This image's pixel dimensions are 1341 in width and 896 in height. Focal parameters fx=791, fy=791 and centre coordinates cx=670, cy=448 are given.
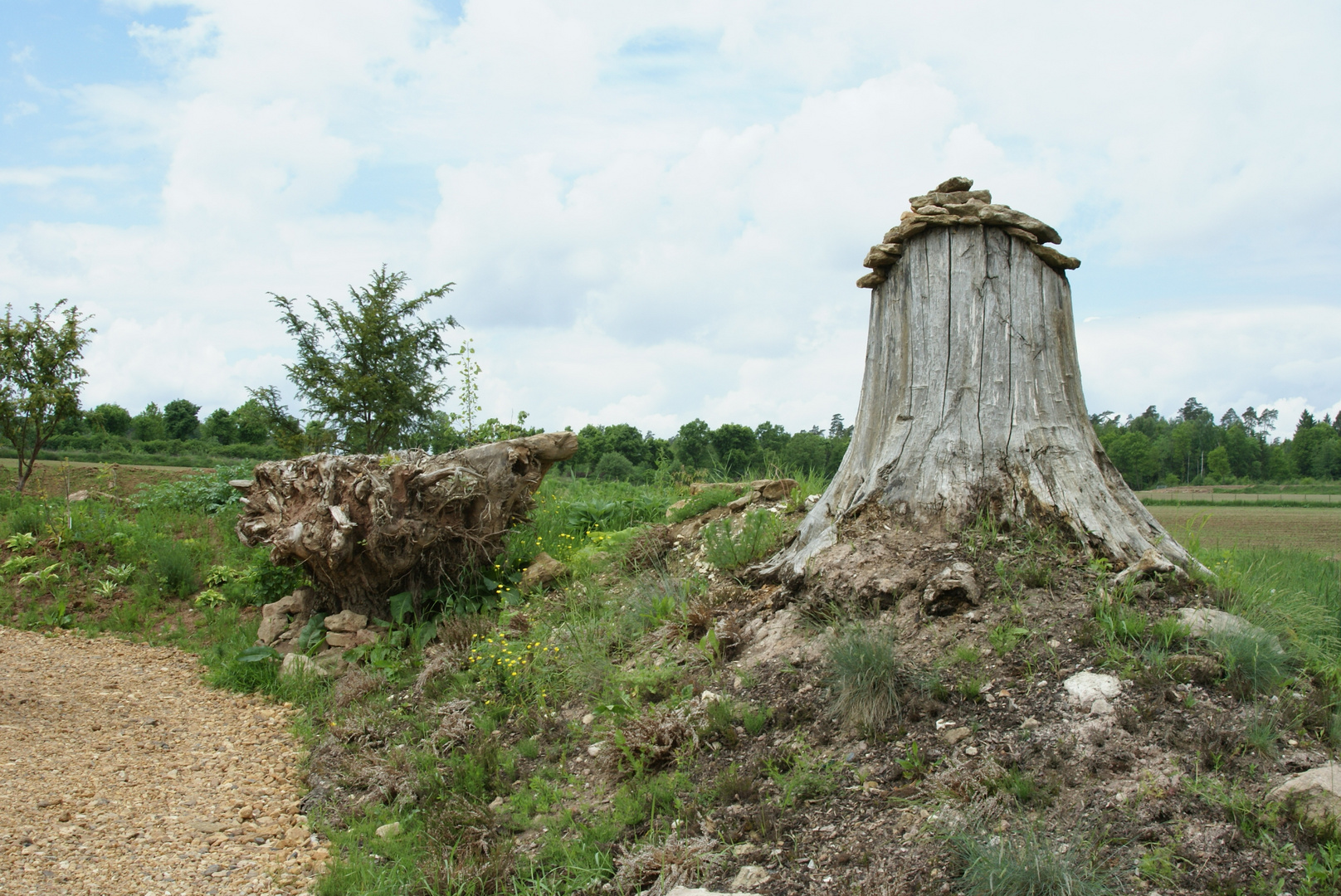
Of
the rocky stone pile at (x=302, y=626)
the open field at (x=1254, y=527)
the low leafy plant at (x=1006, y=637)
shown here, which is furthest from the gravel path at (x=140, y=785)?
the open field at (x=1254, y=527)

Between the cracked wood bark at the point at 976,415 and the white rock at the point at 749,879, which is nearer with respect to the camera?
the white rock at the point at 749,879

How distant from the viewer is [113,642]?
311 inches

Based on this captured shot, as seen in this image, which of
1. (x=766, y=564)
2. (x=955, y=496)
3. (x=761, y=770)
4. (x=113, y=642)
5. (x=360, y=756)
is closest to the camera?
(x=761, y=770)

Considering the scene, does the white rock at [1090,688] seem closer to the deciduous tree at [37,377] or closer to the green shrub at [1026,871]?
the green shrub at [1026,871]

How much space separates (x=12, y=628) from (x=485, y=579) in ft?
16.5

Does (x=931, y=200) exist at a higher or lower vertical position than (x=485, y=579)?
higher

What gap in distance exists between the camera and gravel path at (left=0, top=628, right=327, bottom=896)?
3895mm

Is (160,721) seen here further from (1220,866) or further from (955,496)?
(1220,866)

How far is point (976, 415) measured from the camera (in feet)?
16.7

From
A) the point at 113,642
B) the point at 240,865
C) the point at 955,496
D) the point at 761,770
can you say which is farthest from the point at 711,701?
the point at 113,642

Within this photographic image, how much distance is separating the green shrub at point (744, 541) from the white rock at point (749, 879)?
306cm

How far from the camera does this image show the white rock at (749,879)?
296 centimetres

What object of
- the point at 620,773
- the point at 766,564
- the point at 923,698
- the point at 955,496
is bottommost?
the point at 620,773

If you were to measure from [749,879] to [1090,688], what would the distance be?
1.78 metres
